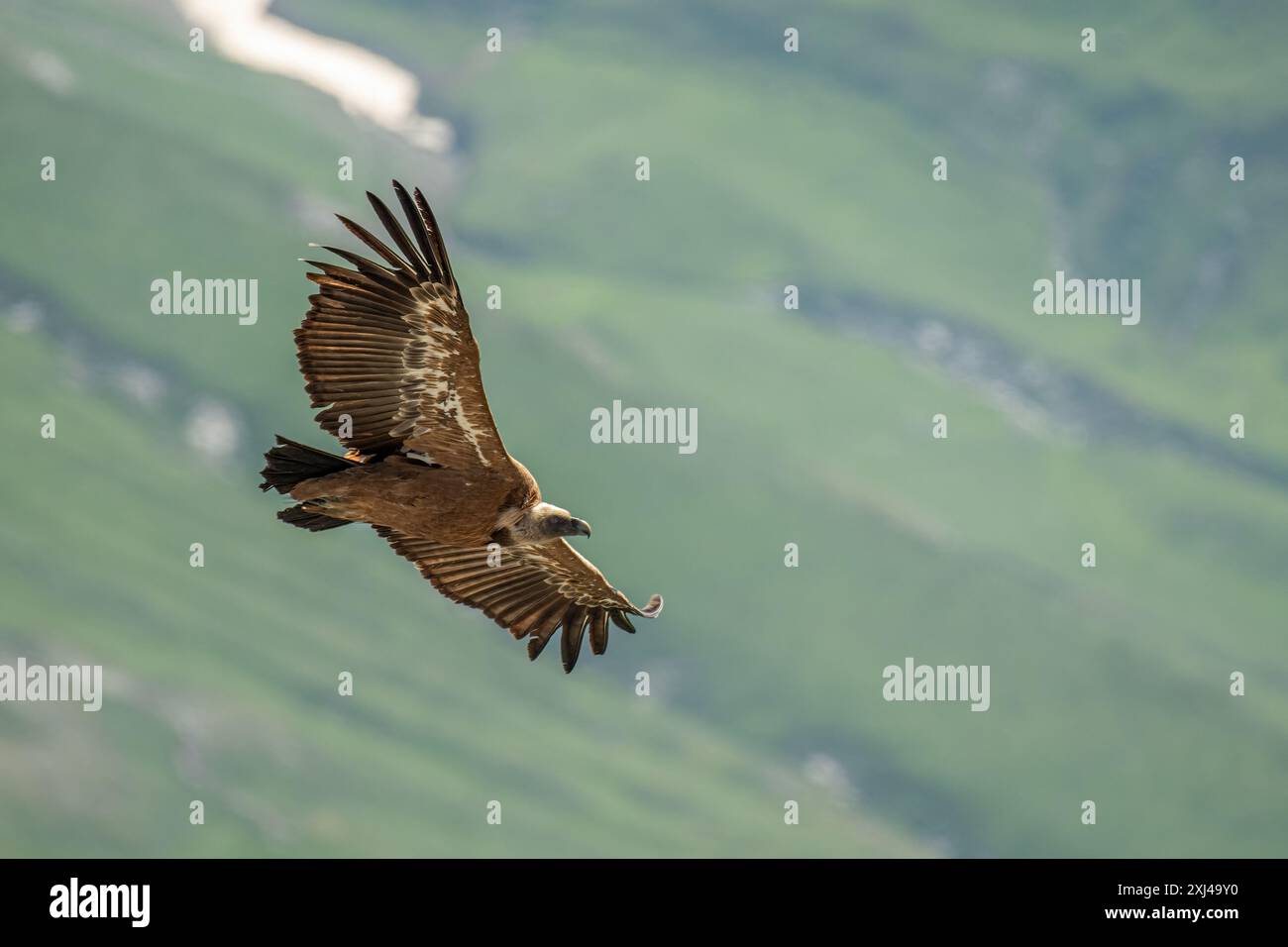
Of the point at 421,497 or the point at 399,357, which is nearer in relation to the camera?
the point at 399,357

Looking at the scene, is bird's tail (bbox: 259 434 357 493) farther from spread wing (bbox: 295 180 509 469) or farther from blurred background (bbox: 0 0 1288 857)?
blurred background (bbox: 0 0 1288 857)

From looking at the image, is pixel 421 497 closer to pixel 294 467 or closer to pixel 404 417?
pixel 404 417

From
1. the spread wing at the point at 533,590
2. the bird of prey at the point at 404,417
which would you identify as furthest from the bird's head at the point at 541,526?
the spread wing at the point at 533,590

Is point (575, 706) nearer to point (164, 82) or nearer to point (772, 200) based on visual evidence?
point (772, 200)

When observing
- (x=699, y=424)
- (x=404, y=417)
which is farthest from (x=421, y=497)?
(x=699, y=424)

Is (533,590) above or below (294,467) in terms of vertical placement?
below
